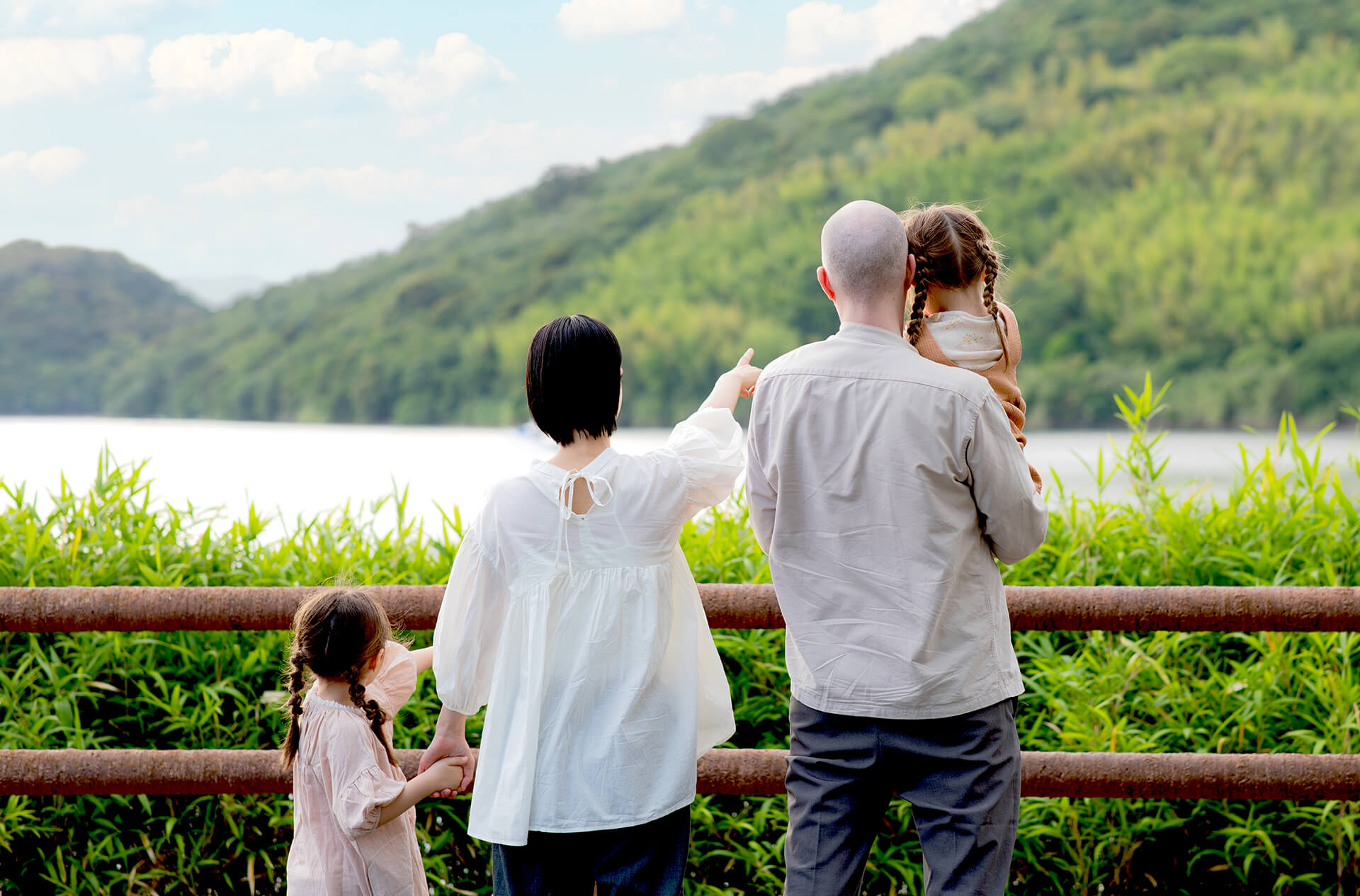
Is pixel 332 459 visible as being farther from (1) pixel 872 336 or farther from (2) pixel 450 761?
(1) pixel 872 336

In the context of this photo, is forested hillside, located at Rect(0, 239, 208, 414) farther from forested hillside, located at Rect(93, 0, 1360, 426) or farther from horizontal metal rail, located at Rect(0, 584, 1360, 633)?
horizontal metal rail, located at Rect(0, 584, 1360, 633)

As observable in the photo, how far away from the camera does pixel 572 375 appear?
1510mm

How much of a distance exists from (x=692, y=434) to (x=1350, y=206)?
19524 mm

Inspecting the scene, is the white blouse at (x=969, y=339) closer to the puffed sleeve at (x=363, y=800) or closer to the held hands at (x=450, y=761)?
the held hands at (x=450, y=761)

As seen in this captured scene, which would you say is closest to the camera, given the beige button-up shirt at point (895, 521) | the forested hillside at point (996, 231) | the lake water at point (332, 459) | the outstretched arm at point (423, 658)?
the beige button-up shirt at point (895, 521)

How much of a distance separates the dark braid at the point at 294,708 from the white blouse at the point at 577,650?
263 mm

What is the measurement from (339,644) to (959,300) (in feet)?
3.72

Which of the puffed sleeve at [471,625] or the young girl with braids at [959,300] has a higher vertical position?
the young girl with braids at [959,300]

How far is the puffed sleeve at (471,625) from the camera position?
1553mm

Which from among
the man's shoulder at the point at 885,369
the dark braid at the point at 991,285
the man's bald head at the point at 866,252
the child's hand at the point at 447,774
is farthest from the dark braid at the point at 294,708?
the dark braid at the point at 991,285

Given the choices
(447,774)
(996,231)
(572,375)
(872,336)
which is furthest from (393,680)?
(996,231)

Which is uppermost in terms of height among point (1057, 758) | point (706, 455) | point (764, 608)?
point (706, 455)

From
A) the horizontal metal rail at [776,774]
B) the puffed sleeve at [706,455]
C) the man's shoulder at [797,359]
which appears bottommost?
the horizontal metal rail at [776,774]

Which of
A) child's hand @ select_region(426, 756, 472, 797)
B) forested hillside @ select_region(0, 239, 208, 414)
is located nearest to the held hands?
child's hand @ select_region(426, 756, 472, 797)
